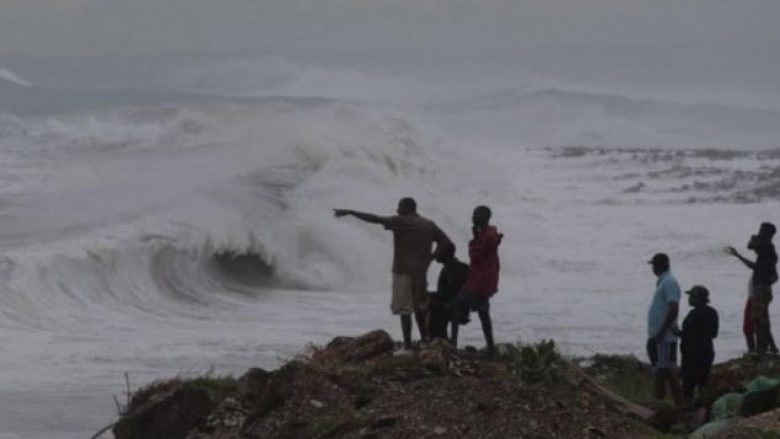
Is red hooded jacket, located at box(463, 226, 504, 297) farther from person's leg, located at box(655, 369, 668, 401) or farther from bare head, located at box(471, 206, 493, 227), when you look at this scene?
person's leg, located at box(655, 369, 668, 401)

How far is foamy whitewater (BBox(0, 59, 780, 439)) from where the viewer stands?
17.6 metres

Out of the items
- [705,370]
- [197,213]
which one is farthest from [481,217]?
[197,213]

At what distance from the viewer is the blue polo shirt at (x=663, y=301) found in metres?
12.1

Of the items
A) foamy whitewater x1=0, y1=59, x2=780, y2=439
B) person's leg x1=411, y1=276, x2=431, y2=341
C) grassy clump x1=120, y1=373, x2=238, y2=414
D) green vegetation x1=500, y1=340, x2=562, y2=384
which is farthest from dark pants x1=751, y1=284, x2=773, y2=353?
grassy clump x1=120, y1=373, x2=238, y2=414

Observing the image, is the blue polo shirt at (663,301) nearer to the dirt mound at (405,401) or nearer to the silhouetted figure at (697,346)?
the silhouetted figure at (697,346)

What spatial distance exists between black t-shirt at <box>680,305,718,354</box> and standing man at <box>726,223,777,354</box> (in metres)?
2.09

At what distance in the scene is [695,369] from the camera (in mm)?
12016

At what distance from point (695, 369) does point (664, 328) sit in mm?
339

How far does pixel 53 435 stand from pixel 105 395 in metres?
1.68

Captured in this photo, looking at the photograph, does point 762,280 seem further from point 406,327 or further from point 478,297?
point 406,327

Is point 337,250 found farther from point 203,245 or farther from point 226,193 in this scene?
point 226,193

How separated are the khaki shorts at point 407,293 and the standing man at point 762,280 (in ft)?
9.27

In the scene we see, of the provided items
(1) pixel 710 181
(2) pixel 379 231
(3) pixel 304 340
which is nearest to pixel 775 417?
(3) pixel 304 340

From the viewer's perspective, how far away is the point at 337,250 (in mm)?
26016
